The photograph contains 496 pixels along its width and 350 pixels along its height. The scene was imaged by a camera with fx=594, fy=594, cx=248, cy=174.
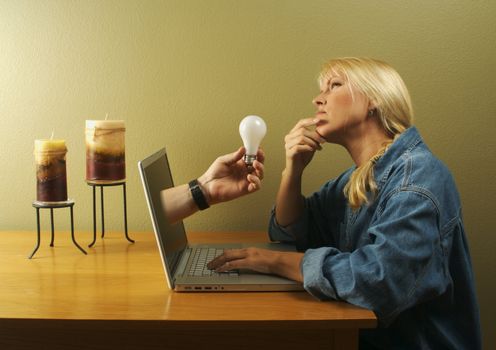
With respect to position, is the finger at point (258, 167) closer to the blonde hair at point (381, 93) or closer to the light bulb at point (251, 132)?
the light bulb at point (251, 132)

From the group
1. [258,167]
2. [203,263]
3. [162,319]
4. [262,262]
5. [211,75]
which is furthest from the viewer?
[211,75]

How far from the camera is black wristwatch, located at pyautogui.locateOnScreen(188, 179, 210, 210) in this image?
145cm

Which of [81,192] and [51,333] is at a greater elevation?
[81,192]

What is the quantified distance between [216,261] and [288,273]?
155 millimetres

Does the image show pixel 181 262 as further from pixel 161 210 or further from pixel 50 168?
pixel 50 168

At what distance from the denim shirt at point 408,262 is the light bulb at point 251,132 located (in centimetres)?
26

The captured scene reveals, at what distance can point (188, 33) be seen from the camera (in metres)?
1.62

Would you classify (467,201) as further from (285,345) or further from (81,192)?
(81,192)

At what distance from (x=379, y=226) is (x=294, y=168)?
0.41m

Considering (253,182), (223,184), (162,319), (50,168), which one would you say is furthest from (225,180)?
(162,319)

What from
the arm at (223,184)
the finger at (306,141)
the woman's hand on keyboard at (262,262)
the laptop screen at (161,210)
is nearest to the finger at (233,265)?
the woman's hand on keyboard at (262,262)

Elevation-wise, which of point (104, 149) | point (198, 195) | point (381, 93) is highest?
point (381, 93)

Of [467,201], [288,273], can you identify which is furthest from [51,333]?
[467,201]

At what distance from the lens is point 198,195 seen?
146 cm
